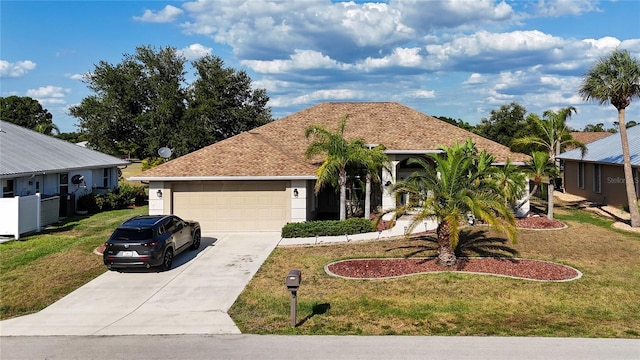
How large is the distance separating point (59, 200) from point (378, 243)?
1625cm

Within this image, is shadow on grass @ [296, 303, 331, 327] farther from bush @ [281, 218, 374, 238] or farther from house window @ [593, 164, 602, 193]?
house window @ [593, 164, 602, 193]

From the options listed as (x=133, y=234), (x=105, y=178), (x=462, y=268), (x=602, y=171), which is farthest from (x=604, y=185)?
(x=105, y=178)

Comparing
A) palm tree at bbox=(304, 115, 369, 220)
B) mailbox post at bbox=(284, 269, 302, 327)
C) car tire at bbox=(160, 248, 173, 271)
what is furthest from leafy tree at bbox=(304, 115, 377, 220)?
mailbox post at bbox=(284, 269, 302, 327)

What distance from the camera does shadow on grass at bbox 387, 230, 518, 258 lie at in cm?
1477

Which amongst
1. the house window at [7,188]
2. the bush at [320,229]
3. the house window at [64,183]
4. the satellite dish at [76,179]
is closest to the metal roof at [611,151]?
the bush at [320,229]

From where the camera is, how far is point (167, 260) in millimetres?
13539

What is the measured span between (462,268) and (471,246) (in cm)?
297

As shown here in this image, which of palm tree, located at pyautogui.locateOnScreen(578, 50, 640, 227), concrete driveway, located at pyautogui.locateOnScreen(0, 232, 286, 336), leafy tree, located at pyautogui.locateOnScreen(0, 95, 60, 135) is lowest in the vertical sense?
concrete driveway, located at pyautogui.locateOnScreen(0, 232, 286, 336)

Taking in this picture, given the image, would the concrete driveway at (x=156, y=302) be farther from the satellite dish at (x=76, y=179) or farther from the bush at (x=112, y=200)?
the satellite dish at (x=76, y=179)

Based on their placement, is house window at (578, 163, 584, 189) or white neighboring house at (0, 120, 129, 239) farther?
house window at (578, 163, 584, 189)

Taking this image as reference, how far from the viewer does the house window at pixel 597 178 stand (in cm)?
2648

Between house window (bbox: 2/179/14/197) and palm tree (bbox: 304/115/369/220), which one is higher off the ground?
palm tree (bbox: 304/115/369/220)

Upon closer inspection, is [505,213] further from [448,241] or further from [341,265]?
[341,265]

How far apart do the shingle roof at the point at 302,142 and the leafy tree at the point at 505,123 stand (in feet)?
104
